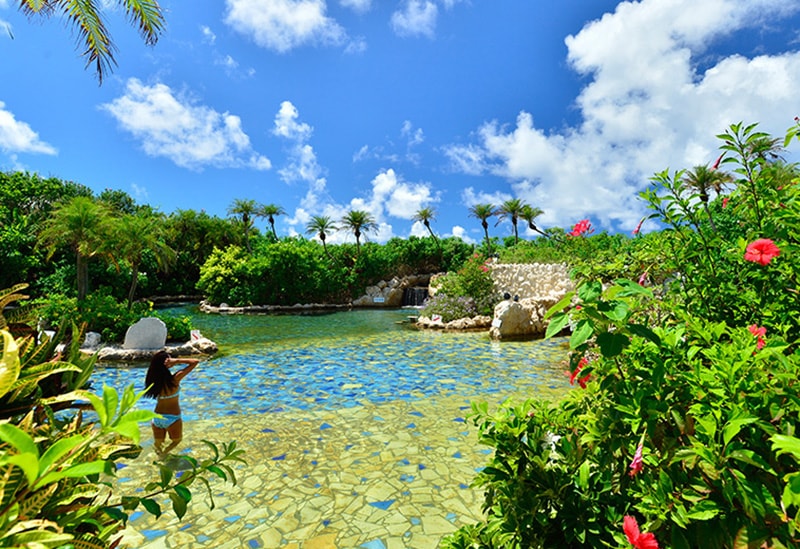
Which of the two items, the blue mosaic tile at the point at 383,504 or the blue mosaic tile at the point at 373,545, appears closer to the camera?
the blue mosaic tile at the point at 373,545

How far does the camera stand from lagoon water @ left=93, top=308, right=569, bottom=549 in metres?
3.38

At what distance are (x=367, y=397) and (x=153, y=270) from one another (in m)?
31.9

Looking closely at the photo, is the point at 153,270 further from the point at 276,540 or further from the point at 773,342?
the point at 773,342

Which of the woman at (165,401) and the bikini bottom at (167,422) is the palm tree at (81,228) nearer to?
the woman at (165,401)

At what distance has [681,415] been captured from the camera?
1.41m

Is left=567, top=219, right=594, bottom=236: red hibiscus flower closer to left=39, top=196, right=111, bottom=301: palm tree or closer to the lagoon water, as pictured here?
the lagoon water

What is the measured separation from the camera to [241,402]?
6734mm

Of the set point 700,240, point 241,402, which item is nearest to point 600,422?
point 700,240

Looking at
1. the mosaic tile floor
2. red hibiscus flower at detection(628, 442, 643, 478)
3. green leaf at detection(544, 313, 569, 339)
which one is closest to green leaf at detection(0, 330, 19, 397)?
green leaf at detection(544, 313, 569, 339)

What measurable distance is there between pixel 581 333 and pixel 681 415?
1.54 ft

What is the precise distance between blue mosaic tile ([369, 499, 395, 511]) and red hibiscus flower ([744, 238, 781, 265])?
3362 millimetres

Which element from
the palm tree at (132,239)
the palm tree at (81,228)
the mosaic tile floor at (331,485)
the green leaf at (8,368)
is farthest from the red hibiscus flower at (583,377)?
the palm tree at (81,228)

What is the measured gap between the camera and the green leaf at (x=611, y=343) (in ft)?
4.57

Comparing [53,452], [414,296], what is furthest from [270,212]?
[53,452]
